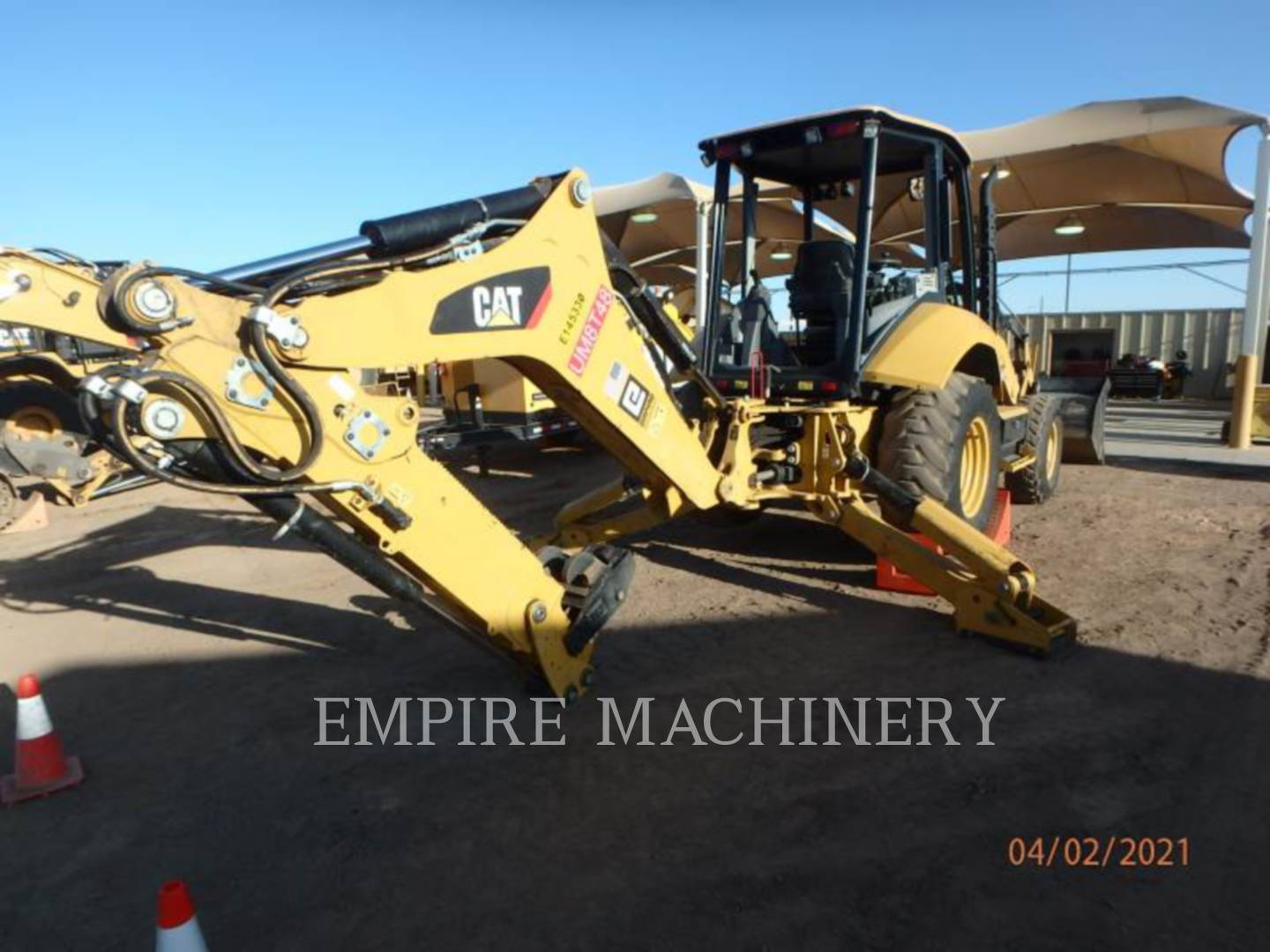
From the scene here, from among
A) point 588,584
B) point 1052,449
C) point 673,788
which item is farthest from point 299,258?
point 1052,449

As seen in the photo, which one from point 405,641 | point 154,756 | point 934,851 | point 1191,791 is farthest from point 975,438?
point 154,756

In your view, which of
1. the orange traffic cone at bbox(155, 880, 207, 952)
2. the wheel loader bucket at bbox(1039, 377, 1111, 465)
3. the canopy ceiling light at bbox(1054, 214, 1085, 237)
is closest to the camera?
the orange traffic cone at bbox(155, 880, 207, 952)

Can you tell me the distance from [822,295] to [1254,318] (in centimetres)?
743

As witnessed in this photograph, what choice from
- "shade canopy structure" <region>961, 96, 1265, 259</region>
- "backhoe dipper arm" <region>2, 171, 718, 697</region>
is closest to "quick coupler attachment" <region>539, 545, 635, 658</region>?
"backhoe dipper arm" <region>2, 171, 718, 697</region>

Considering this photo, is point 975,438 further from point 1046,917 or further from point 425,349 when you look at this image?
point 425,349

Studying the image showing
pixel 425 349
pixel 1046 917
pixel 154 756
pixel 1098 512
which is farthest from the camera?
pixel 1098 512

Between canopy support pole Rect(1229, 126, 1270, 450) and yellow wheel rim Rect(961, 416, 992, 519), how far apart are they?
6064mm

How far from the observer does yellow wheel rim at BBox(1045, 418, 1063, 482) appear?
6.87m

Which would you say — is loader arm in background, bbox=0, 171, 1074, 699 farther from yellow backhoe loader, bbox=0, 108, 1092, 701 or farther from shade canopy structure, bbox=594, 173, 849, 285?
shade canopy structure, bbox=594, 173, 849, 285

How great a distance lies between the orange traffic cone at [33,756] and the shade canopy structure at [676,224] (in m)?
7.56

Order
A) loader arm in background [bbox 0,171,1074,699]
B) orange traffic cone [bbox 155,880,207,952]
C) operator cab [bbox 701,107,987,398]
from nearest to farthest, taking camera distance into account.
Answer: orange traffic cone [bbox 155,880,207,952] → loader arm in background [bbox 0,171,1074,699] → operator cab [bbox 701,107,987,398]

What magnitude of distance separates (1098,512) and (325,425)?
243 inches

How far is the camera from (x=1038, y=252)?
16.4 metres

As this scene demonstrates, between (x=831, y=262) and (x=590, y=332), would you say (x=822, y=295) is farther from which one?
(x=590, y=332)
